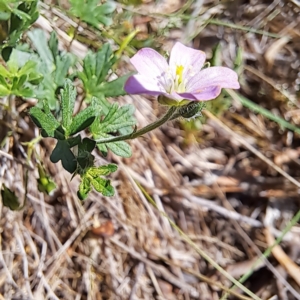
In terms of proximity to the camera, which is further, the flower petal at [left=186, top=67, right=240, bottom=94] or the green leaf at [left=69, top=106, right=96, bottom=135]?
the green leaf at [left=69, top=106, right=96, bottom=135]

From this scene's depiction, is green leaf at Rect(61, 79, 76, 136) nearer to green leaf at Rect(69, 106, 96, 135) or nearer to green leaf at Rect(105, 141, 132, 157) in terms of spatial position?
green leaf at Rect(69, 106, 96, 135)

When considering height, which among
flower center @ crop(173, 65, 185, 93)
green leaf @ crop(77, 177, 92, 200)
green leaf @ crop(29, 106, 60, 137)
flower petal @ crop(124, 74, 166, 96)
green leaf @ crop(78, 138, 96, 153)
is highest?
flower petal @ crop(124, 74, 166, 96)

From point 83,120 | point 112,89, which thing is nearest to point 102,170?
point 83,120

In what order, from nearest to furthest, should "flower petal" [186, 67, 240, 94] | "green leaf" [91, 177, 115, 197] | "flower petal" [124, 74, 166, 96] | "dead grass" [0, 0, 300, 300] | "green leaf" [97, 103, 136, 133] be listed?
1. "flower petal" [124, 74, 166, 96]
2. "flower petal" [186, 67, 240, 94]
3. "green leaf" [91, 177, 115, 197]
4. "green leaf" [97, 103, 136, 133]
5. "dead grass" [0, 0, 300, 300]

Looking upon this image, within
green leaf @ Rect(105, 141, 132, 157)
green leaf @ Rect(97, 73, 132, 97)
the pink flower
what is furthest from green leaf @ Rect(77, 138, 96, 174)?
green leaf @ Rect(97, 73, 132, 97)

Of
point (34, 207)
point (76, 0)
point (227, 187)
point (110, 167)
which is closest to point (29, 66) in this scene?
point (76, 0)

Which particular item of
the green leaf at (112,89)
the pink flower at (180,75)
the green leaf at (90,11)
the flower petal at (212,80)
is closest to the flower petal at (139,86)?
the pink flower at (180,75)

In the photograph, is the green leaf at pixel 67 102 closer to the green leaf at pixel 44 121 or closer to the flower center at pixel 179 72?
the green leaf at pixel 44 121

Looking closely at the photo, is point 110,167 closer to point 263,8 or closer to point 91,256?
point 91,256
